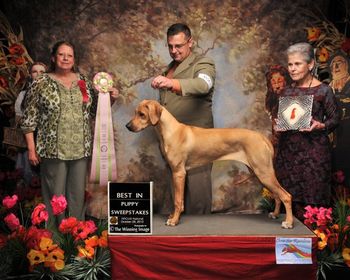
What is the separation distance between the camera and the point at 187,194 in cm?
316

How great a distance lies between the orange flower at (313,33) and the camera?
10.5 ft

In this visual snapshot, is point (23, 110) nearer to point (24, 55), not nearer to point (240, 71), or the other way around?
point (24, 55)

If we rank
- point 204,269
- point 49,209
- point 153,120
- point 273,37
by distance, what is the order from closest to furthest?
point 204,269 → point 153,120 → point 49,209 → point 273,37

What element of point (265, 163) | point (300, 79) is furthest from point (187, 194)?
point (300, 79)

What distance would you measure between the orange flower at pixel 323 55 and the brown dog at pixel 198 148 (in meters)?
0.93

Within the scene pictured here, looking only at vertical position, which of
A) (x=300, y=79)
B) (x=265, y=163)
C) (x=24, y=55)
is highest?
(x=24, y=55)

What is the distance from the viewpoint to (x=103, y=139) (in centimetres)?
313

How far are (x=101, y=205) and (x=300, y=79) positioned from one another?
1801 millimetres

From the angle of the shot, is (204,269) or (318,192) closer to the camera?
(204,269)

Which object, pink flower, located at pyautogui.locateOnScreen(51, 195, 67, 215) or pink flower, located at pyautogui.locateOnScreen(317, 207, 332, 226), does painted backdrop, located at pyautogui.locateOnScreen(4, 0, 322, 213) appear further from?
pink flower, located at pyautogui.locateOnScreen(317, 207, 332, 226)

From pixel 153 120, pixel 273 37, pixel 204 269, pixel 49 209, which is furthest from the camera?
pixel 273 37

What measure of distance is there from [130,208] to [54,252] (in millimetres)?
542

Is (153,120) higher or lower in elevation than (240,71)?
lower

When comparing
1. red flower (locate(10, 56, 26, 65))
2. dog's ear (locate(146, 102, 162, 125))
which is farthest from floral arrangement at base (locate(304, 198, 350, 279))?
red flower (locate(10, 56, 26, 65))
